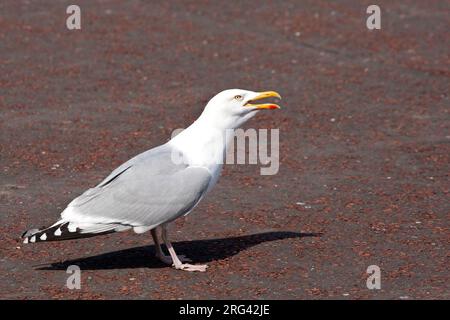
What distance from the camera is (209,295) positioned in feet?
24.5

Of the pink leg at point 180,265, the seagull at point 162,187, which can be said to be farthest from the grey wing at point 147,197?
the pink leg at point 180,265

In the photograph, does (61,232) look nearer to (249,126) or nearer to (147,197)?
(147,197)

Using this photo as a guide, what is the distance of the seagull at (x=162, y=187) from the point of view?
7.73 metres

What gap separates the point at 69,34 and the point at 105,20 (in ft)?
3.15

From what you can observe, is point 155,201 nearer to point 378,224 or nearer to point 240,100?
point 240,100

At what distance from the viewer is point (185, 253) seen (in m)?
8.44

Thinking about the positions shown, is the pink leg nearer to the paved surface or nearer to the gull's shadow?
the paved surface

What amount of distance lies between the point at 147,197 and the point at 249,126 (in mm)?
4622

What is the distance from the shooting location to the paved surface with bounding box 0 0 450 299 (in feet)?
26.1

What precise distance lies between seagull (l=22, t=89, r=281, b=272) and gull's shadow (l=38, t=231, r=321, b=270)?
0.96 feet

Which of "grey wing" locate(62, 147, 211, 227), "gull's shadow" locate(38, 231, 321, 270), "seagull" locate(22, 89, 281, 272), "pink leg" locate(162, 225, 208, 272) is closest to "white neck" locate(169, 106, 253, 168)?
"seagull" locate(22, 89, 281, 272)

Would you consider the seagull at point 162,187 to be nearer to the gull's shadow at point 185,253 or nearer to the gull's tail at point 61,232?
the gull's tail at point 61,232

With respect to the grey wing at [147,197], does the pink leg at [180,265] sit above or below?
below

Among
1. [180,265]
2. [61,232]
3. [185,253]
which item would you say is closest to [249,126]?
[185,253]
